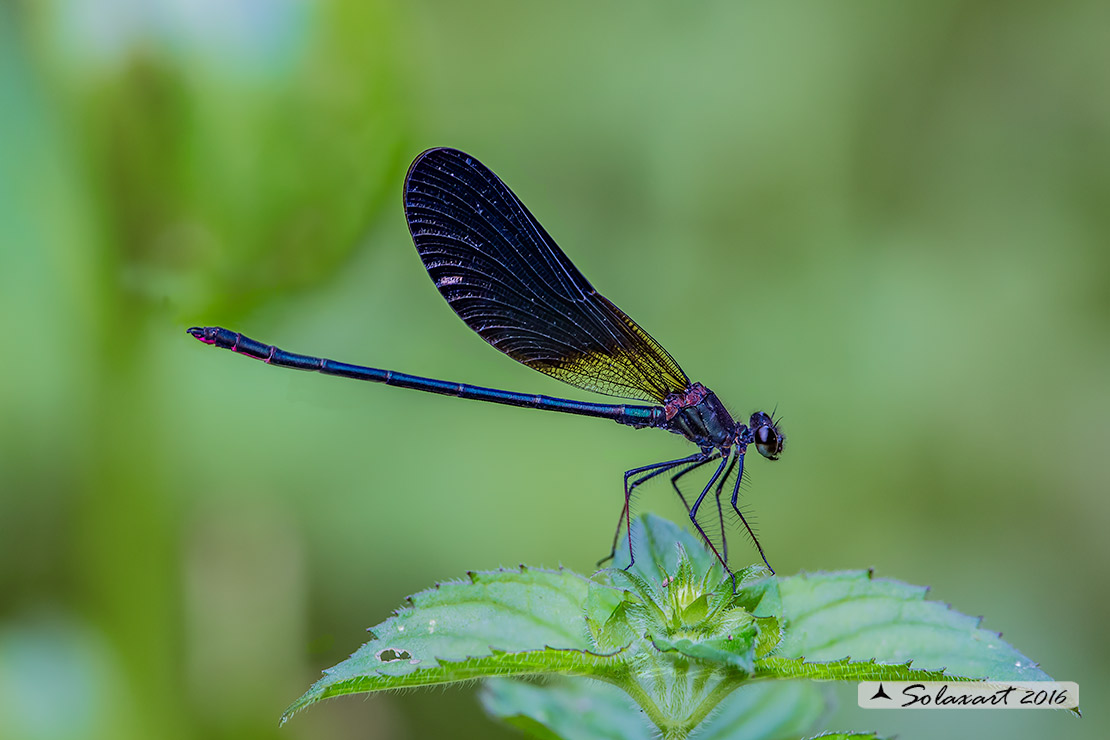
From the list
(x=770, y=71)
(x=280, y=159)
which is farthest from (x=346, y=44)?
(x=770, y=71)

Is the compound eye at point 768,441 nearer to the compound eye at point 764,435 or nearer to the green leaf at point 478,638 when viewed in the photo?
the compound eye at point 764,435

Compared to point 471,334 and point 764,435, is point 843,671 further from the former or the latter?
point 471,334

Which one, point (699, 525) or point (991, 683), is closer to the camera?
point (991, 683)

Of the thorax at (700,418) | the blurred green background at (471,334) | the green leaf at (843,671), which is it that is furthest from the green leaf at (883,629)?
the blurred green background at (471,334)

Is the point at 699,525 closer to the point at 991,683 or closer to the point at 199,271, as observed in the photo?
the point at 991,683

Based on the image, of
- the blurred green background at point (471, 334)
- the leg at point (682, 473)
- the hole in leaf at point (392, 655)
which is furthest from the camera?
the blurred green background at point (471, 334)

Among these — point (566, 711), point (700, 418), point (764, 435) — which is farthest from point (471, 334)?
point (566, 711)

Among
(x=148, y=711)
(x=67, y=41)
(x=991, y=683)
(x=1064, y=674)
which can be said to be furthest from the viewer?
(x=1064, y=674)
